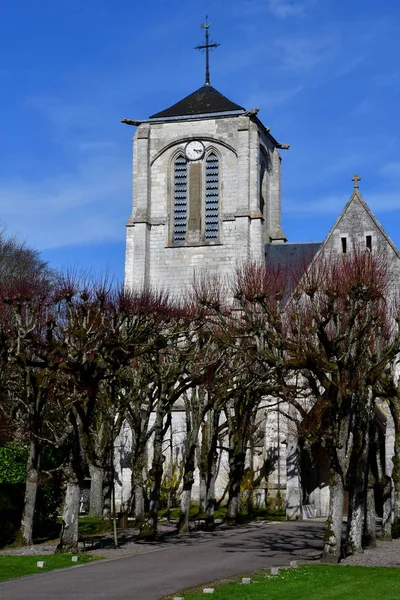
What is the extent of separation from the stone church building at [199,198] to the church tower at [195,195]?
0.05 m

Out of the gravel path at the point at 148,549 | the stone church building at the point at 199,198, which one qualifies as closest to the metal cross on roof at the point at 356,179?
the stone church building at the point at 199,198

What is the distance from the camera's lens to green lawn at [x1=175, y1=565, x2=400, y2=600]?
549 inches

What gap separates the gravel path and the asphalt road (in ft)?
1.14

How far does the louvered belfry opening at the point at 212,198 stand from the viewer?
139 feet

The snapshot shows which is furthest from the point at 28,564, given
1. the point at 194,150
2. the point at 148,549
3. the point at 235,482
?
the point at 194,150

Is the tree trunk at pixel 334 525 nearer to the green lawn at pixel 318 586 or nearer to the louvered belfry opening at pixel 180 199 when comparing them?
the green lawn at pixel 318 586

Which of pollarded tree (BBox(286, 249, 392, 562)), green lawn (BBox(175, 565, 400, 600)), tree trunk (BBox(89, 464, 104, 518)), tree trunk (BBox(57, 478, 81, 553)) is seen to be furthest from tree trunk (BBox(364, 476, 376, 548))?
tree trunk (BBox(89, 464, 104, 518))

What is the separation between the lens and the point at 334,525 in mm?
18438

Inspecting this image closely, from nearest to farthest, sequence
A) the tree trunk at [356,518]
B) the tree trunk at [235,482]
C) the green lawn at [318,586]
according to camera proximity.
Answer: the green lawn at [318,586] → the tree trunk at [356,518] → the tree trunk at [235,482]

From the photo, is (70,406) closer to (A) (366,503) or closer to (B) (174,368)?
(B) (174,368)

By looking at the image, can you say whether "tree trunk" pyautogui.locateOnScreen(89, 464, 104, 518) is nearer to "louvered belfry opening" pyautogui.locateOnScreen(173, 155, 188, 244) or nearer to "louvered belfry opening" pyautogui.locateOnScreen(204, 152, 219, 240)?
"louvered belfry opening" pyautogui.locateOnScreen(173, 155, 188, 244)

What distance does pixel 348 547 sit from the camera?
20.2 metres

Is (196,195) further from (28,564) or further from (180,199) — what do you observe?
(28,564)

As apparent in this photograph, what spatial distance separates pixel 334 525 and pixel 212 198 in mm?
25927
